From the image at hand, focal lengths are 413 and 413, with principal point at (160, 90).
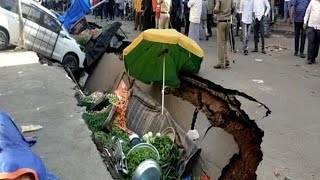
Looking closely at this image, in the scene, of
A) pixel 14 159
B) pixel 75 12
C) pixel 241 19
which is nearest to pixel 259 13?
pixel 241 19

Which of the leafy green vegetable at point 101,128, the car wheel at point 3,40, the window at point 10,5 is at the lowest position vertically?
the leafy green vegetable at point 101,128

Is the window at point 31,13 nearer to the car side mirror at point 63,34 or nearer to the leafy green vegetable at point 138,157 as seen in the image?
the car side mirror at point 63,34

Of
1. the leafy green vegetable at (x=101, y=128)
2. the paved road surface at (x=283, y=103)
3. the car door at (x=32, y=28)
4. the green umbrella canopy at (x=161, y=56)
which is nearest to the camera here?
the paved road surface at (x=283, y=103)

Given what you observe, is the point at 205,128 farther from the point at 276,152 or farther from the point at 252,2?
the point at 252,2

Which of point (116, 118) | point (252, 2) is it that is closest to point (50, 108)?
point (116, 118)

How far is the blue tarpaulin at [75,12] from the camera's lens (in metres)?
14.2

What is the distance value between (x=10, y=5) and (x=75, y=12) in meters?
3.33

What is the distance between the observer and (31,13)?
37.4 ft

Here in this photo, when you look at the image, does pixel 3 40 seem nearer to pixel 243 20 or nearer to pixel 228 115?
pixel 243 20

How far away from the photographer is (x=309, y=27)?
33.7ft

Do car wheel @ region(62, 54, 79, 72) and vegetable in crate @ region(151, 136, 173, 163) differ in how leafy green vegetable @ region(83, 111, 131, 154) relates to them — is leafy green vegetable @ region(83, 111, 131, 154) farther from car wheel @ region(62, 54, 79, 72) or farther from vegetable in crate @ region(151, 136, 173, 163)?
car wheel @ region(62, 54, 79, 72)

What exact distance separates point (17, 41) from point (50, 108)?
213 inches

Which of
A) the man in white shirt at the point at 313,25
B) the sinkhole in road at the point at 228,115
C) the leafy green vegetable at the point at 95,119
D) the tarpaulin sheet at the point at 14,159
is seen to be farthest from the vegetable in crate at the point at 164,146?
the man in white shirt at the point at 313,25

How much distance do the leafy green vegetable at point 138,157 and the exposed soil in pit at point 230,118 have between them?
1090mm
